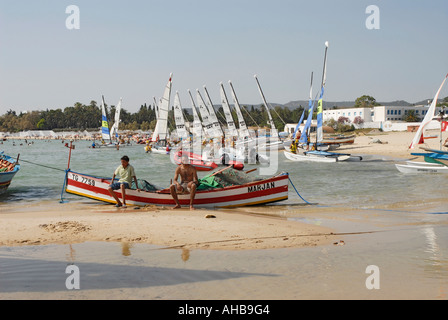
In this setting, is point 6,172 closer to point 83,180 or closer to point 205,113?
point 83,180

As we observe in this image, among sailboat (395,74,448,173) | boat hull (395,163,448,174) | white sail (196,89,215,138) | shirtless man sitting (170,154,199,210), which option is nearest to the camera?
shirtless man sitting (170,154,199,210)

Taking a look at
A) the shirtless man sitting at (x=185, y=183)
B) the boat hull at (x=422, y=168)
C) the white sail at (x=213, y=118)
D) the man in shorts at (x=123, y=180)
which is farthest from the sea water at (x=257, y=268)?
the white sail at (x=213, y=118)

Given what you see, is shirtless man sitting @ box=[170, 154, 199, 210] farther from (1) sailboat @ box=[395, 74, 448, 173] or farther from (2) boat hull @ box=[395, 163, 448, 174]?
(2) boat hull @ box=[395, 163, 448, 174]

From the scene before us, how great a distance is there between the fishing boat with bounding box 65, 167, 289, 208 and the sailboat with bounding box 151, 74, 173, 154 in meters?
28.3

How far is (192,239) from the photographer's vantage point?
8984mm

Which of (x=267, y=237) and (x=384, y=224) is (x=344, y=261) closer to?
(x=267, y=237)

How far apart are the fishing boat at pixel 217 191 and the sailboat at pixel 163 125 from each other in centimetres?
2835

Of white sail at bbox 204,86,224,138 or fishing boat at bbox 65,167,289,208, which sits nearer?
fishing boat at bbox 65,167,289,208

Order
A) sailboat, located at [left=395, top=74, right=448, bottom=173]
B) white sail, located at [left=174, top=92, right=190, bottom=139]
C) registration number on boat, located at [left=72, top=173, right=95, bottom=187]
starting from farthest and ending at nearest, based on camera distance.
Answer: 1. white sail, located at [left=174, top=92, right=190, bottom=139]
2. sailboat, located at [left=395, top=74, right=448, bottom=173]
3. registration number on boat, located at [left=72, top=173, right=95, bottom=187]

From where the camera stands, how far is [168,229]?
9.91m

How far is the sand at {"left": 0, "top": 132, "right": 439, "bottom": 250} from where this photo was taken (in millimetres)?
8828

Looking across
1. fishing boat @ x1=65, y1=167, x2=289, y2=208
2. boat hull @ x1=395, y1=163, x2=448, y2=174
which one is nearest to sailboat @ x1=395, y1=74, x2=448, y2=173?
boat hull @ x1=395, y1=163, x2=448, y2=174

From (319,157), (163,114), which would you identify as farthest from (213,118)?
(319,157)
